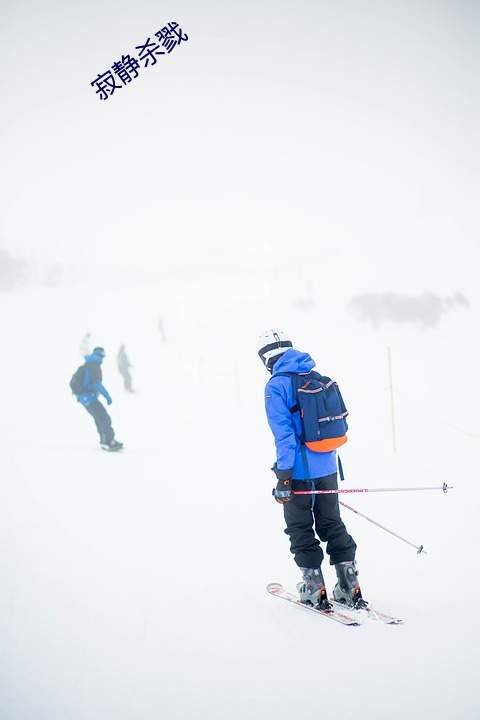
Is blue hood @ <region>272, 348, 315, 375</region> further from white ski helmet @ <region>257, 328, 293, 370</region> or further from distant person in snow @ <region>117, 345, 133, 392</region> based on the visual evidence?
distant person in snow @ <region>117, 345, 133, 392</region>

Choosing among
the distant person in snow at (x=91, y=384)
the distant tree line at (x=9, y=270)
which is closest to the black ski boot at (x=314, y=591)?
the distant person in snow at (x=91, y=384)

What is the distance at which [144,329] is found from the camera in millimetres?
28875

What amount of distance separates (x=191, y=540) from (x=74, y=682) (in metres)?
1.97

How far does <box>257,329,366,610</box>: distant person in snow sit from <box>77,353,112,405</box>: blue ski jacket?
17.3ft

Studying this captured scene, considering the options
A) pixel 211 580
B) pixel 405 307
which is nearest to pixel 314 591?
pixel 211 580

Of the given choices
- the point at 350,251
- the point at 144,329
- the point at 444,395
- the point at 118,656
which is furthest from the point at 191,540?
the point at 350,251

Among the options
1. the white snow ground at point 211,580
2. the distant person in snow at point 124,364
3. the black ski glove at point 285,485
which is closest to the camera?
the white snow ground at point 211,580

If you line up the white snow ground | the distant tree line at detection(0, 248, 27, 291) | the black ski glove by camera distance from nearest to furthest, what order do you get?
1. the white snow ground
2. the black ski glove
3. the distant tree line at detection(0, 248, 27, 291)

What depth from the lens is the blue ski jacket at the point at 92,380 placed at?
289 inches

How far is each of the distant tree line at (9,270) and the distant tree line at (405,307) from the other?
30.9 meters

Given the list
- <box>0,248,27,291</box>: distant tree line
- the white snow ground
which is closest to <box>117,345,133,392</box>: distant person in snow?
the white snow ground

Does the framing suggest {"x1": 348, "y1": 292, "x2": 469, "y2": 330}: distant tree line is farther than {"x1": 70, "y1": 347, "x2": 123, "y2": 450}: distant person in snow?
Yes

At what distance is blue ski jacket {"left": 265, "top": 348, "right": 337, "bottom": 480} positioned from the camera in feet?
9.16

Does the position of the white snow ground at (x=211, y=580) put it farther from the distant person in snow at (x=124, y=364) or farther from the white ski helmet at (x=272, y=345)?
the distant person in snow at (x=124, y=364)
